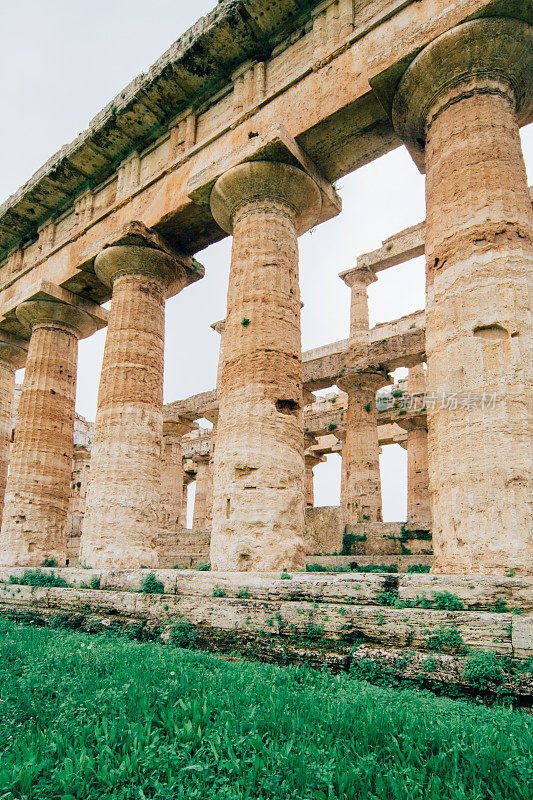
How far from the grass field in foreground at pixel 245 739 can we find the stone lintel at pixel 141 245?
297 inches

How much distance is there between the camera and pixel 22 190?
12.7 meters

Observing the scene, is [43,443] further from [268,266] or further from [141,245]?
[268,266]

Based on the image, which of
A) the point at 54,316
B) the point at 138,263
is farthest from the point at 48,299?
the point at 138,263

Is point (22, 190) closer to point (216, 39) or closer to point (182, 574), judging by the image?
Answer: point (216, 39)

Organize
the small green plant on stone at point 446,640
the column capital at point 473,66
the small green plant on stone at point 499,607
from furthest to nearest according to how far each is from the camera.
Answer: the column capital at point 473,66
the small green plant on stone at point 499,607
the small green plant on stone at point 446,640

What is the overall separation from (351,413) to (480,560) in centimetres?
1116

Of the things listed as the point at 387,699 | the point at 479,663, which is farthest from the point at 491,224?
the point at 387,699

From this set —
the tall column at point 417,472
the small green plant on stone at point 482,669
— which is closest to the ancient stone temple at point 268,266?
the small green plant on stone at point 482,669

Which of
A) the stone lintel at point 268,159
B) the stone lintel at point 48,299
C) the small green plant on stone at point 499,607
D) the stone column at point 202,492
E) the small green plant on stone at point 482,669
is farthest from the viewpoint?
the stone column at point 202,492

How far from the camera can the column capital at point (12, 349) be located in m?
13.8

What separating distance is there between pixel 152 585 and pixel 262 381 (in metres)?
3.00

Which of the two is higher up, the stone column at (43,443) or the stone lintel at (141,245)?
the stone lintel at (141,245)

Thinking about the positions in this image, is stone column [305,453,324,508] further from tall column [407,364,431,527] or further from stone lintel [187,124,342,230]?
stone lintel [187,124,342,230]

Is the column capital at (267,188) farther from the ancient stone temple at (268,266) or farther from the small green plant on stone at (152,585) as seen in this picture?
the small green plant on stone at (152,585)
